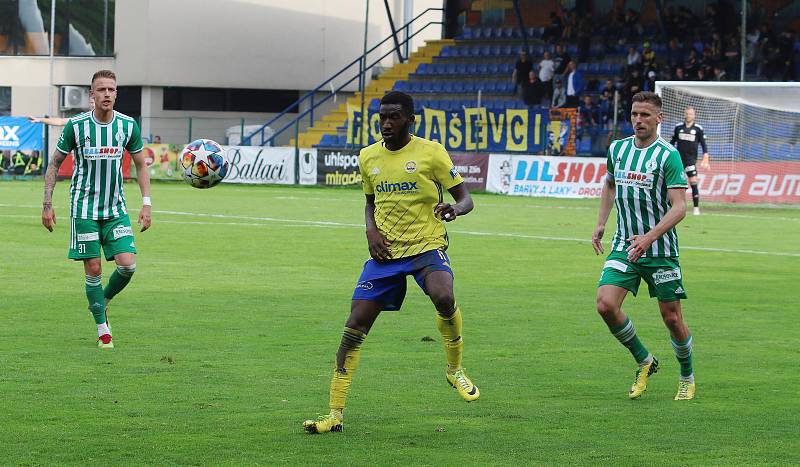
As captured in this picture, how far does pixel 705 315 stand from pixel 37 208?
1888 cm

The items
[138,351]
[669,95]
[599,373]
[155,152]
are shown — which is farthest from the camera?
[155,152]

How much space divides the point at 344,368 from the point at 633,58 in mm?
34793

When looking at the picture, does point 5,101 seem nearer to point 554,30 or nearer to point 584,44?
point 554,30

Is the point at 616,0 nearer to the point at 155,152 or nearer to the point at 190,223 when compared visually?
the point at 155,152

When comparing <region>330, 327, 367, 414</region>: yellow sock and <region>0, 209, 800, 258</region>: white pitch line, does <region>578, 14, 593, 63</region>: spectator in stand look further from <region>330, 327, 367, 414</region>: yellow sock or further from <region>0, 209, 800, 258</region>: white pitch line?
<region>330, 327, 367, 414</region>: yellow sock

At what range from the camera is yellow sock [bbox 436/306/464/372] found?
839 cm

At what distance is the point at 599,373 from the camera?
32.6ft

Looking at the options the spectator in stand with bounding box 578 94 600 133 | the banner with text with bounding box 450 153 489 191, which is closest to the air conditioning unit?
the banner with text with bounding box 450 153 489 191

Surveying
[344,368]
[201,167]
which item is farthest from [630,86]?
[344,368]

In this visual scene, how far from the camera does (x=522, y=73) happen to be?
4356 centimetres

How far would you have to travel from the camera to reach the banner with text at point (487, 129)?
38.5 meters

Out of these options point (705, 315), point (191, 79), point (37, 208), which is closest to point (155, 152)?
point (191, 79)

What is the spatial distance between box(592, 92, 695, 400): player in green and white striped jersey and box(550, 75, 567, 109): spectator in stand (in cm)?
3257

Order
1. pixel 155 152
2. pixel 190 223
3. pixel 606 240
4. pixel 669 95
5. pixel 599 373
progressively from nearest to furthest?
pixel 599 373 → pixel 606 240 → pixel 190 223 → pixel 669 95 → pixel 155 152
